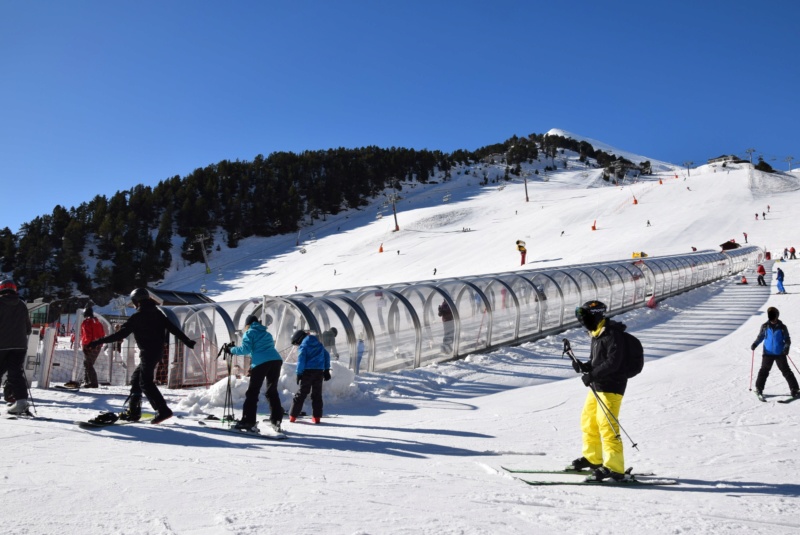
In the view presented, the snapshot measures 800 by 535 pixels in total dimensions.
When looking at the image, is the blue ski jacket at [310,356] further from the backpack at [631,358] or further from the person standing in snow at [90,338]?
the person standing in snow at [90,338]

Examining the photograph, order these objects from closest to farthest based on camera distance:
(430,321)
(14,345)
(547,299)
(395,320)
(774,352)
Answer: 1. (14,345)
2. (774,352)
3. (395,320)
4. (430,321)
5. (547,299)

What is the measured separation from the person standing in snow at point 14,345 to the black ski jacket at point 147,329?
1327 mm

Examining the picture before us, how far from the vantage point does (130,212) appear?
9562cm

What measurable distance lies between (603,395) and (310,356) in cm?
397

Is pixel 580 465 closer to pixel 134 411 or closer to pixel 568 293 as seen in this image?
pixel 134 411

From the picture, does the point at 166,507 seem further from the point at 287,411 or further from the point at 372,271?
the point at 372,271

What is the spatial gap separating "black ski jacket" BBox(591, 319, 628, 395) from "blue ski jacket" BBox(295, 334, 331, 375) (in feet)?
12.6

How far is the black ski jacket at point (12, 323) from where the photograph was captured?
6.96 m

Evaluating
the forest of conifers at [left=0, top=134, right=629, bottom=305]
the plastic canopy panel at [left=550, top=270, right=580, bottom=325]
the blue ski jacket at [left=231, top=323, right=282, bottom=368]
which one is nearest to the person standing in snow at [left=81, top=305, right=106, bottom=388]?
the blue ski jacket at [left=231, top=323, right=282, bottom=368]

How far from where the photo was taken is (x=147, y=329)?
6.53m

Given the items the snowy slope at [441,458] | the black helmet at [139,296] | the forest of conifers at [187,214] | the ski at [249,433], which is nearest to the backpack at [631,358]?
the snowy slope at [441,458]

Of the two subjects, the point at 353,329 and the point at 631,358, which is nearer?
the point at 631,358

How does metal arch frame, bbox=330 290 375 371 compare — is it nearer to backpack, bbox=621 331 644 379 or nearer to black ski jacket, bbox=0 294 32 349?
black ski jacket, bbox=0 294 32 349

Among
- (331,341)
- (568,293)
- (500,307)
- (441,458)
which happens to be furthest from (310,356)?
(568,293)
